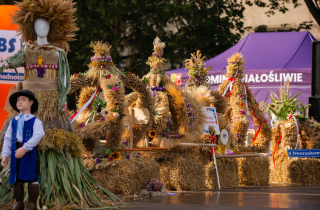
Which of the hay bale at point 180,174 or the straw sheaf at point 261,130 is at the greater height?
the straw sheaf at point 261,130

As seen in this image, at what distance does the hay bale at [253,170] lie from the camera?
9.60 meters

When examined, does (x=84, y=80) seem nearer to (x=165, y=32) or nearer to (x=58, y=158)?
(x=58, y=158)

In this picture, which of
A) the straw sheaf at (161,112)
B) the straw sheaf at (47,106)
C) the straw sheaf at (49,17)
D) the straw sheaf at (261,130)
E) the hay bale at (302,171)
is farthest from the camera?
the hay bale at (302,171)

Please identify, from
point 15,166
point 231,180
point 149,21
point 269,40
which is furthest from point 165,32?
point 15,166

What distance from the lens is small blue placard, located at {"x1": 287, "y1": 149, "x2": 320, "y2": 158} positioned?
9.57 metres

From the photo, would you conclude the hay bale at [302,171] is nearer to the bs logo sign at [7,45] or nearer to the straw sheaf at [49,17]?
the bs logo sign at [7,45]

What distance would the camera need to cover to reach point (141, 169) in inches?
265

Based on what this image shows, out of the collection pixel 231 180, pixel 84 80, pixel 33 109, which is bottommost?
pixel 231 180

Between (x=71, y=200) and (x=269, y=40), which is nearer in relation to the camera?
(x=71, y=200)

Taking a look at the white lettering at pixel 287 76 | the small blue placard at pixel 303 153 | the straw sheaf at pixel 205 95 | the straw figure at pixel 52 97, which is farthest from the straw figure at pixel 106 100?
the white lettering at pixel 287 76

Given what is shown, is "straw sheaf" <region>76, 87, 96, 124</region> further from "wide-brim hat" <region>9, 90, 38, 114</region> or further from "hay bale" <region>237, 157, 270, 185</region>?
"hay bale" <region>237, 157, 270, 185</region>

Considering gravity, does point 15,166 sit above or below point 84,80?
below

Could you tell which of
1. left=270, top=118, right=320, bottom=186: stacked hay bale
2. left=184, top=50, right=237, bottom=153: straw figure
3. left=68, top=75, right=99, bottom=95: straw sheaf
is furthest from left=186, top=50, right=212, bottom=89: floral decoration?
left=68, top=75, right=99, bottom=95: straw sheaf

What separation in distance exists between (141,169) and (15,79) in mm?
3153
